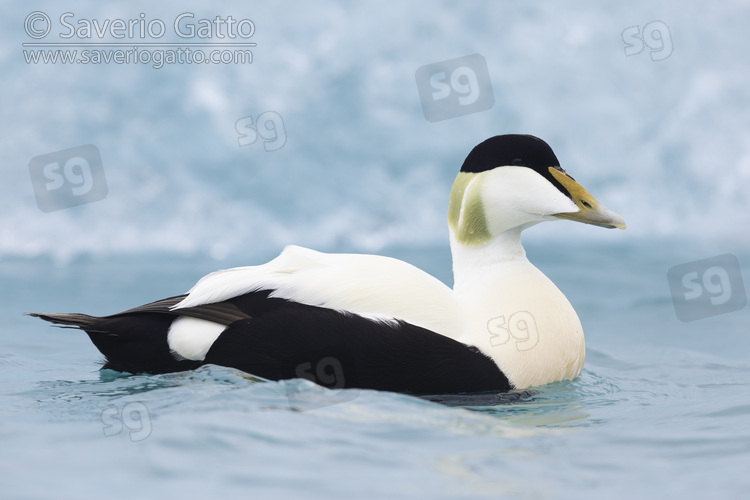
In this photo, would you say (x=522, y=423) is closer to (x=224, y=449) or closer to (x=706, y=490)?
(x=706, y=490)

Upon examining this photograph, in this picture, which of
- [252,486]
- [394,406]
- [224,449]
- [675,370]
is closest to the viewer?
[252,486]

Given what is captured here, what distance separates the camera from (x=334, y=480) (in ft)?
8.31

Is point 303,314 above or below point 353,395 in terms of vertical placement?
above

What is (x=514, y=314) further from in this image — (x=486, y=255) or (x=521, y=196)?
(x=521, y=196)

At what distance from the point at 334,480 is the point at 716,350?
3.42 metres

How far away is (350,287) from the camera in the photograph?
3.50m

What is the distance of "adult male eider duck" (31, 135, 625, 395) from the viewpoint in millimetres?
3404

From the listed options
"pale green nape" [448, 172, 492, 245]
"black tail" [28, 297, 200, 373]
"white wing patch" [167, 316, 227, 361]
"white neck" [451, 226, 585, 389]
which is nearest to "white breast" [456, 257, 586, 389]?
"white neck" [451, 226, 585, 389]

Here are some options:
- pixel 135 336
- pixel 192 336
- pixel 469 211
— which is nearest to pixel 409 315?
pixel 469 211

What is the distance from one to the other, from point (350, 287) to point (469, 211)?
554mm

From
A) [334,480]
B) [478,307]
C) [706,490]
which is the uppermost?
[478,307]

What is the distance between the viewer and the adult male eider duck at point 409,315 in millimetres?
3404

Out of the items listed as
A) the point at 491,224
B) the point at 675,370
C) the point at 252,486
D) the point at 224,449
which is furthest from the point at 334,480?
the point at 675,370

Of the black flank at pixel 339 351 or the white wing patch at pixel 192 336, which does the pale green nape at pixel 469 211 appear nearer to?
the black flank at pixel 339 351
